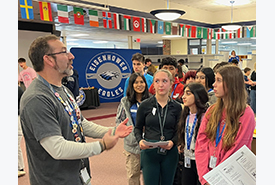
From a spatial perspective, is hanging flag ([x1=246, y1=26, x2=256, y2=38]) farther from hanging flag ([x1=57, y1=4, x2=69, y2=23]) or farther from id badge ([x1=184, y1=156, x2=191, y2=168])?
id badge ([x1=184, y1=156, x2=191, y2=168])

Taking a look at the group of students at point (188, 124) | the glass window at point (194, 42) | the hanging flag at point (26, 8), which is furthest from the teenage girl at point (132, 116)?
the glass window at point (194, 42)

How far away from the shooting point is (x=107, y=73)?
358 inches

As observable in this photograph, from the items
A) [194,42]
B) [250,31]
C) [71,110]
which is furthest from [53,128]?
[194,42]

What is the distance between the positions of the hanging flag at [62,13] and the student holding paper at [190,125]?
510 cm

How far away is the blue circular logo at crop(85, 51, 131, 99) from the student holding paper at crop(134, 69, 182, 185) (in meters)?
6.66

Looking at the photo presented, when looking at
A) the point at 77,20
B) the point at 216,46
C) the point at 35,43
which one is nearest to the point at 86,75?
the point at 77,20

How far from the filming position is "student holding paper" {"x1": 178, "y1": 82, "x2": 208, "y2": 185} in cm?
225

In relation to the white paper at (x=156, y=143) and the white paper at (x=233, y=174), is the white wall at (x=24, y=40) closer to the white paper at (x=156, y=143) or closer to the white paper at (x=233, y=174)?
the white paper at (x=156, y=143)

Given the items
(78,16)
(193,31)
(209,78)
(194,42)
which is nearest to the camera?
(209,78)

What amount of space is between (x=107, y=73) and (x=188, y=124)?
23.0 feet

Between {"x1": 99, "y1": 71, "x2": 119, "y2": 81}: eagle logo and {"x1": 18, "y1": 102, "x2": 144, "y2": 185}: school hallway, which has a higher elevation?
{"x1": 99, "y1": 71, "x2": 119, "y2": 81}: eagle logo

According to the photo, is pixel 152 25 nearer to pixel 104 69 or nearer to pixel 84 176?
pixel 104 69

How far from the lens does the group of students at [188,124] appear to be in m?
1.83

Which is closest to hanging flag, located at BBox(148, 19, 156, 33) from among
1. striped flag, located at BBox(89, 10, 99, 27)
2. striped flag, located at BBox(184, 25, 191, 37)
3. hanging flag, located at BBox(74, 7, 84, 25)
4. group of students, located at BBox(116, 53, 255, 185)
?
striped flag, located at BBox(184, 25, 191, 37)
